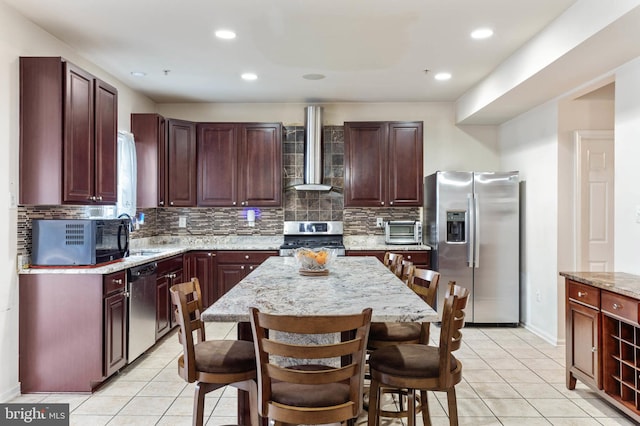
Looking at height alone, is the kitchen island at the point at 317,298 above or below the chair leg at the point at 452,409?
above

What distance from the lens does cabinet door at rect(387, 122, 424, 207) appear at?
5551mm

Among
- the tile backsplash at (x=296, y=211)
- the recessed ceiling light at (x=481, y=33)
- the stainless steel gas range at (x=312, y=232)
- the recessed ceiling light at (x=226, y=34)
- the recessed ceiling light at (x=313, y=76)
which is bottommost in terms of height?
Result: the stainless steel gas range at (x=312, y=232)

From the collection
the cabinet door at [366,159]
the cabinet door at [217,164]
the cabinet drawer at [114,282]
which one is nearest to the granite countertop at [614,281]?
the cabinet door at [366,159]

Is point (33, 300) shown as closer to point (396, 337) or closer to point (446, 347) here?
point (396, 337)

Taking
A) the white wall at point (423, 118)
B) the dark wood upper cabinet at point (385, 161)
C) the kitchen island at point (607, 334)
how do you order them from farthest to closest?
the white wall at point (423, 118) < the dark wood upper cabinet at point (385, 161) < the kitchen island at point (607, 334)

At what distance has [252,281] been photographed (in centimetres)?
271

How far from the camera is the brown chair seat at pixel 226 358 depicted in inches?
80.6

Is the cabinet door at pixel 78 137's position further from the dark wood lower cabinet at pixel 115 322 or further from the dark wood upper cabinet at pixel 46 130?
the dark wood lower cabinet at pixel 115 322

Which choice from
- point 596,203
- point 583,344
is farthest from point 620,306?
point 596,203

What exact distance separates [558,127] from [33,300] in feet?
15.9

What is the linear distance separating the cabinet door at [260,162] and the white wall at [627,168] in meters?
3.51

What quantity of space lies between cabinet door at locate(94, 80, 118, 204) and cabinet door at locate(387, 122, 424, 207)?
123 inches

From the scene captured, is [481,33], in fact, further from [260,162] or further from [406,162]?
[260,162]

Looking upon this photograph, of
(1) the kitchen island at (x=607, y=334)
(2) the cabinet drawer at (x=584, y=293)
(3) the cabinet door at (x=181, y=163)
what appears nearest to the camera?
(1) the kitchen island at (x=607, y=334)
